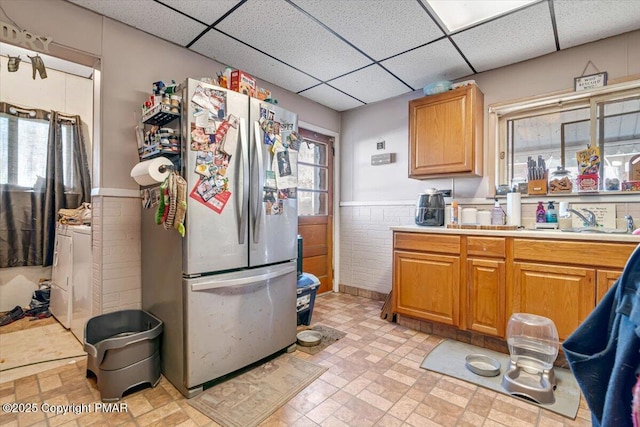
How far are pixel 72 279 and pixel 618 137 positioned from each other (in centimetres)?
462

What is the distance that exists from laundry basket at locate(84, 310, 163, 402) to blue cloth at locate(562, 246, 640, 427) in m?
2.01

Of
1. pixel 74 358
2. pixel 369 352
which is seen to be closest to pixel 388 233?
pixel 369 352

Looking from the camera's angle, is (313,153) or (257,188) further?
(313,153)

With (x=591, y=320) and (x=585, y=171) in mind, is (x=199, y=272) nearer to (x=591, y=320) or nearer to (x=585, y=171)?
(x=591, y=320)

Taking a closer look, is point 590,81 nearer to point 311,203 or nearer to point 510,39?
point 510,39

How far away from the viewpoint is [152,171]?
5.62 feet

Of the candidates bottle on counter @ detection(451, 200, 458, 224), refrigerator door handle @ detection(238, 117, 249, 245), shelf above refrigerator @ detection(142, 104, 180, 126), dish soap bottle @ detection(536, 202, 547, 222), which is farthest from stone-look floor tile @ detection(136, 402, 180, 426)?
dish soap bottle @ detection(536, 202, 547, 222)

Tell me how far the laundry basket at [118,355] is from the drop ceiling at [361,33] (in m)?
2.08

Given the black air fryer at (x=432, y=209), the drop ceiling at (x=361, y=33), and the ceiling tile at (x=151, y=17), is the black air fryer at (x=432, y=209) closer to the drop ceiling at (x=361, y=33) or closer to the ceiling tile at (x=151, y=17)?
the drop ceiling at (x=361, y=33)

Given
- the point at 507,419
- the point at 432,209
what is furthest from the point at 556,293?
the point at 432,209

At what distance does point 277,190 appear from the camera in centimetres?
217

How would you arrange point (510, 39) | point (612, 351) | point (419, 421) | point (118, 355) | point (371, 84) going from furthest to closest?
point (371, 84), point (510, 39), point (118, 355), point (419, 421), point (612, 351)

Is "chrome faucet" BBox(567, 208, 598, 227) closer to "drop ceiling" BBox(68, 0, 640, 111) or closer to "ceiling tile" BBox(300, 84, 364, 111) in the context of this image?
"drop ceiling" BBox(68, 0, 640, 111)

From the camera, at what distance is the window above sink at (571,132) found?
90.9 inches
